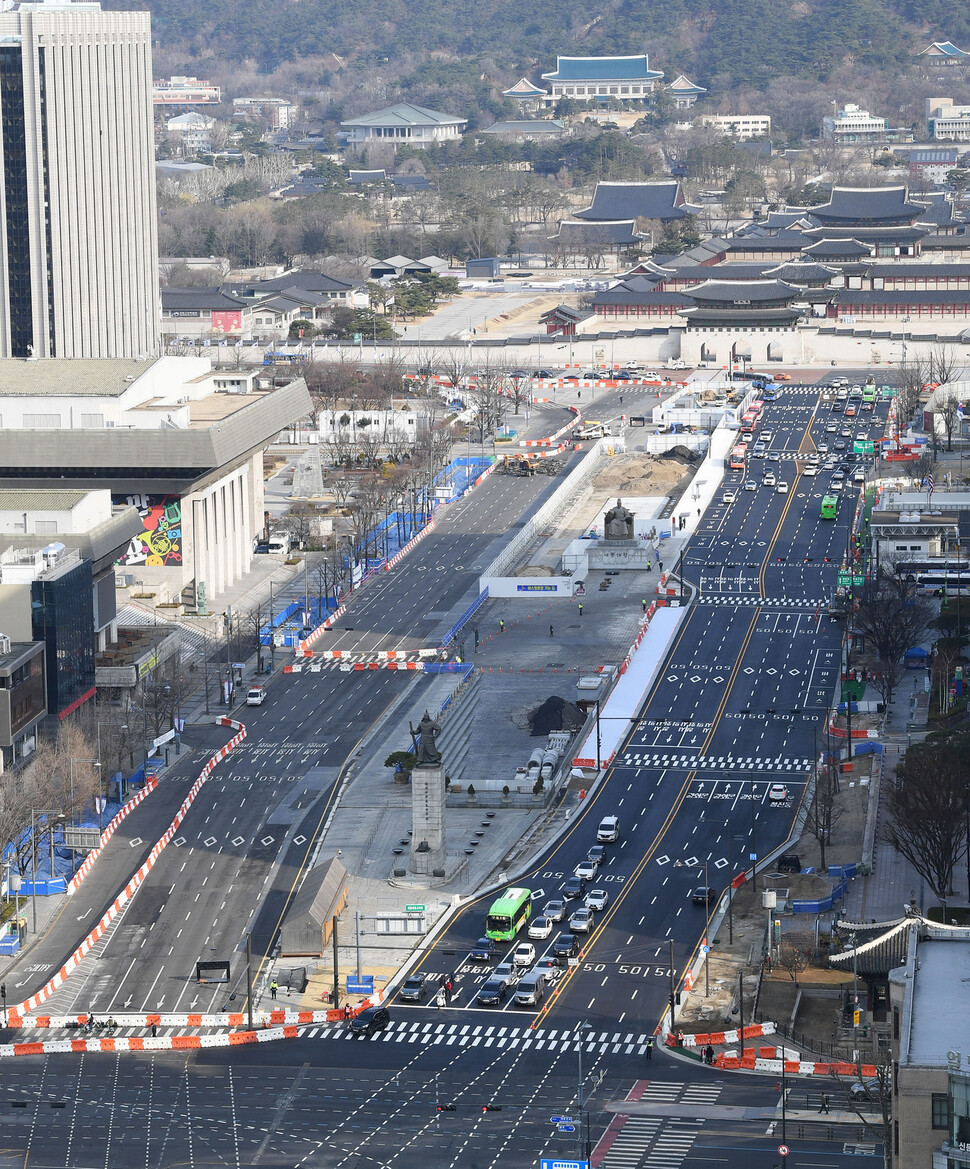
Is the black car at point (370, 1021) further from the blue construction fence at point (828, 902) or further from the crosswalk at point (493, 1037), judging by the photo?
the blue construction fence at point (828, 902)

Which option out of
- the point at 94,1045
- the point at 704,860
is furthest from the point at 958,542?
the point at 94,1045

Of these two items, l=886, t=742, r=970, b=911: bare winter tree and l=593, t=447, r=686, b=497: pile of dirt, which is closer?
l=886, t=742, r=970, b=911: bare winter tree

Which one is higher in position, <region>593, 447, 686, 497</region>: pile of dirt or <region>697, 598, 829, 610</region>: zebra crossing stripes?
<region>593, 447, 686, 497</region>: pile of dirt

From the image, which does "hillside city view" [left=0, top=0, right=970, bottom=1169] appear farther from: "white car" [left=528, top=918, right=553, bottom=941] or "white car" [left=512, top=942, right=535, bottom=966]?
"white car" [left=512, top=942, right=535, bottom=966]

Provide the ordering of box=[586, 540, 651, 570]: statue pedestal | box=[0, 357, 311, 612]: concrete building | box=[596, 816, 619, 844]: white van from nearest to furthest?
1. box=[596, 816, 619, 844]: white van
2. box=[0, 357, 311, 612]: concrete building
3. box=[586, 540, 651, 570]: statue pedestal

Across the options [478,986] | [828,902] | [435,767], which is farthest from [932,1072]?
[435,767]

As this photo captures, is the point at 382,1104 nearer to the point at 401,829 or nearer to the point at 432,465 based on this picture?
the point at 401,829

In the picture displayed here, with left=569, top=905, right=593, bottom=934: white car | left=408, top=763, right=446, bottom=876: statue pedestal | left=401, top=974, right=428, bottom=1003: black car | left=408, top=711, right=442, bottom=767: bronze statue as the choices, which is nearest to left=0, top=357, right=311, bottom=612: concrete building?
left=408, top=711, right=442, bottom=767: bronze statue

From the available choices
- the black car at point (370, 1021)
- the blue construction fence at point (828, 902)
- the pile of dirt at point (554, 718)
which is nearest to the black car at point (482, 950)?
the black car at point (370, 1021)
